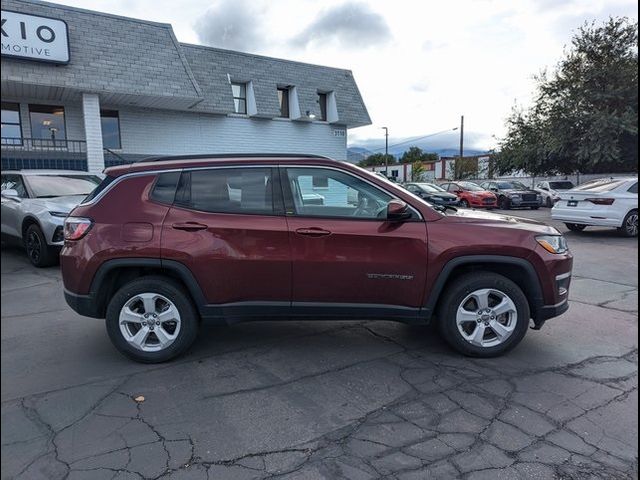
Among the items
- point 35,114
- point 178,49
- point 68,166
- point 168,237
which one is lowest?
point 168,237

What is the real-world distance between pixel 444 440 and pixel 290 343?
195cm

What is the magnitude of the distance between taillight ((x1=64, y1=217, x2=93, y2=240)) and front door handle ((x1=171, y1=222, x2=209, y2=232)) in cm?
75

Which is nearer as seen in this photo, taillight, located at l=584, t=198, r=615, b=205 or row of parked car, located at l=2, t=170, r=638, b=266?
row of parked car, located at l=2, t=170, r=638, b=266

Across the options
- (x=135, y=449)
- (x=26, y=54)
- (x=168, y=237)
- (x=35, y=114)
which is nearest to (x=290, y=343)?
(x=168, y=237)

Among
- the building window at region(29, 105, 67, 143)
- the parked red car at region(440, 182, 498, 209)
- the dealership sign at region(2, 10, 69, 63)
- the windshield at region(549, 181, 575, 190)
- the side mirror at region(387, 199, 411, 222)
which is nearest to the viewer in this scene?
the side mirror at region(387, 199, 411, 222)

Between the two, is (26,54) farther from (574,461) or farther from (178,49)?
(574,461)

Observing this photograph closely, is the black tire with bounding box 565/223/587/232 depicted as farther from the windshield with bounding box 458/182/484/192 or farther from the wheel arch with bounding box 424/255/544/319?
the wheel arch with bounding box 424/255/544/319

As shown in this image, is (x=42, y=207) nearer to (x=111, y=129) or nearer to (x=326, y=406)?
(x=326, y=406)

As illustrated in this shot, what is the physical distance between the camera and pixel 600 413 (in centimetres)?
321

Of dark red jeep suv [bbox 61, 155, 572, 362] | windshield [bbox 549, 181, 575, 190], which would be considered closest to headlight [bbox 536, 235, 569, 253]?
dark red jeep suv [bbox 61, 155, 572, 362]

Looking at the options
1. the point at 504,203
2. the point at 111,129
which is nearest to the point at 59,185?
the point at 111,129

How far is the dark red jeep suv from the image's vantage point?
153 inches

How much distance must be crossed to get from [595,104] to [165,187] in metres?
27.5

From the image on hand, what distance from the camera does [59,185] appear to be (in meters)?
8.73
